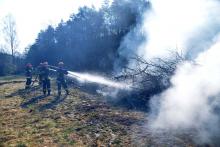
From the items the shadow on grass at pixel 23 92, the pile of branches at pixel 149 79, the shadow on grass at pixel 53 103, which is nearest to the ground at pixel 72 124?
the shadow on grass at pixel 53 103

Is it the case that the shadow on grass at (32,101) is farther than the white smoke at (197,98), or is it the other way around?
the shadow on grass at (32,101)

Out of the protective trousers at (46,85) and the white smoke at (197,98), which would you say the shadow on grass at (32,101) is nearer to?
the protective trousers at (46,85)

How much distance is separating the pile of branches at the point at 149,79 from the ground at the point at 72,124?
0.93 m

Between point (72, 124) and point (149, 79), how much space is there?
313 centimetres

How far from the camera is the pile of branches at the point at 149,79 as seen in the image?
10.8 metres

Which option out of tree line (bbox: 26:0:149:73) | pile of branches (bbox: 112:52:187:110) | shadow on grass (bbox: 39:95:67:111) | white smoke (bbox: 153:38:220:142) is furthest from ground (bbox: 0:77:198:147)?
tree line (bbox: 26:0:149:73)

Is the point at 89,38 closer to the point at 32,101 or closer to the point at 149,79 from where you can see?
the point at 32,101

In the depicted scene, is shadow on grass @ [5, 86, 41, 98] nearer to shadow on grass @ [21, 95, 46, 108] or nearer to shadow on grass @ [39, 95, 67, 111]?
shadow on grass @ [21, 95, 46, 108]

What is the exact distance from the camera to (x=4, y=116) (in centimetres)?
1278

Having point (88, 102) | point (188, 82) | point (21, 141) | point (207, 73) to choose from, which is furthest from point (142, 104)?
point (21, 141)

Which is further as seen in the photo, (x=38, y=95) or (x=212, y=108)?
(x=38, y=95)

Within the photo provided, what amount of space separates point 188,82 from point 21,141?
5.22 metres

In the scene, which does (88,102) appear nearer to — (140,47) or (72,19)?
(140,47)

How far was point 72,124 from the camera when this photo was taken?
11.2m
